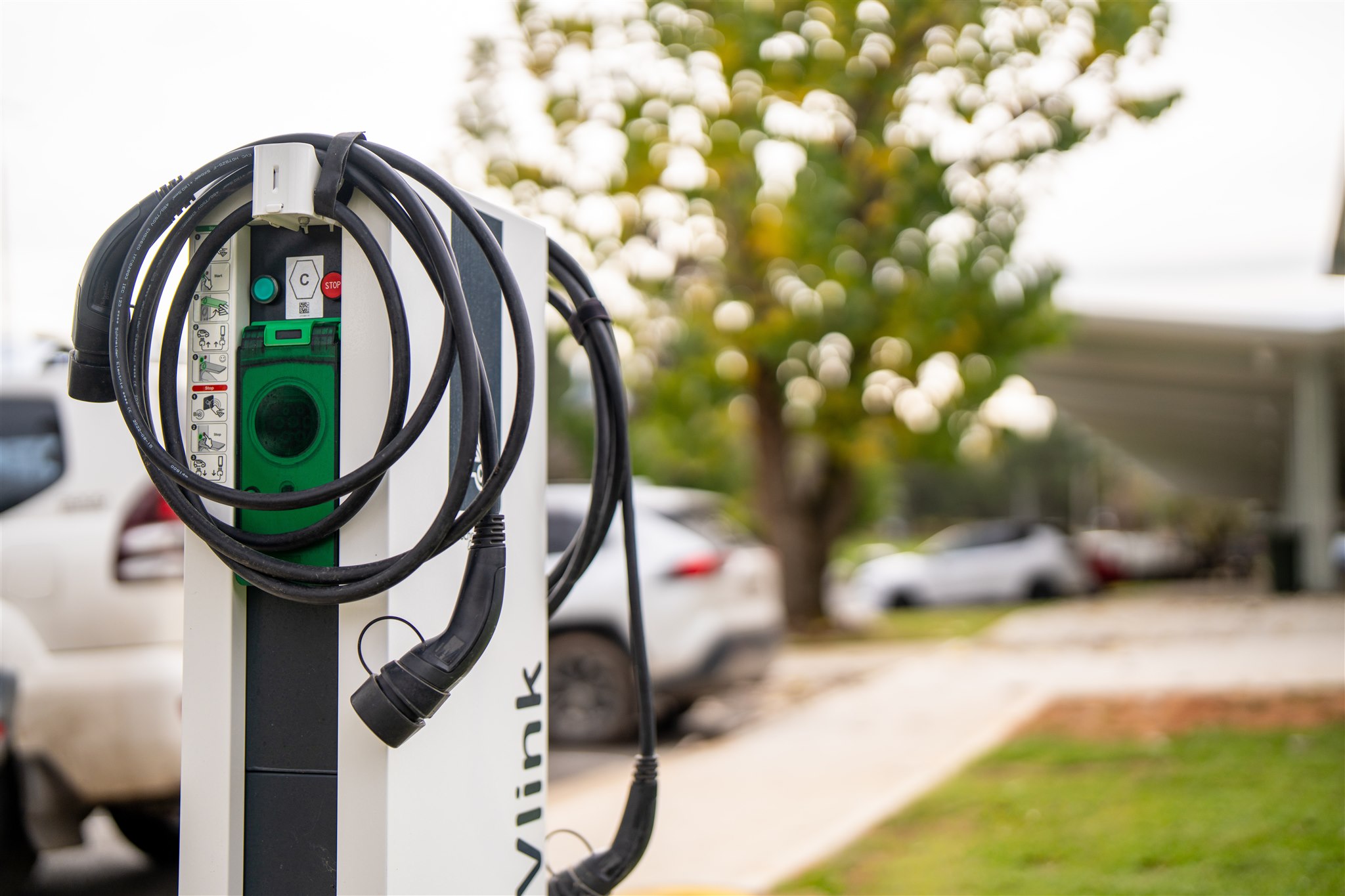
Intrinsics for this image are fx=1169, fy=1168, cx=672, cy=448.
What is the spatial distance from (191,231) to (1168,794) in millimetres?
4635

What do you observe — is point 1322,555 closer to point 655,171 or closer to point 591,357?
point 655,171

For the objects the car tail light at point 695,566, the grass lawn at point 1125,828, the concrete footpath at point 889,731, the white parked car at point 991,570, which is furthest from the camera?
the white parked car at point 991,570

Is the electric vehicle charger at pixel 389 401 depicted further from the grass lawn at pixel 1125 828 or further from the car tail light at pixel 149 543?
the grass lawn at pixel 1125 828

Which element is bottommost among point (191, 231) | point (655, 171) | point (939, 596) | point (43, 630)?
point (939, 596)

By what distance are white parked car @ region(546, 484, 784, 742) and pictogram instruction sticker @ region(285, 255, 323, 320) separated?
15.4 feet

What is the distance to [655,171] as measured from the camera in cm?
1247

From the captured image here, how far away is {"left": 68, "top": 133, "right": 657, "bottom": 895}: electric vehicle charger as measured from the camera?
205 cm

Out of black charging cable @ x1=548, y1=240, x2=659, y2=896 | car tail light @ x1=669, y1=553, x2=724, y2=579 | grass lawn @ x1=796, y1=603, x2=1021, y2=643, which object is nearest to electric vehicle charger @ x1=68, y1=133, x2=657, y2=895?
black charging cable @ x1=548, y1=240, x2=659, y2=896

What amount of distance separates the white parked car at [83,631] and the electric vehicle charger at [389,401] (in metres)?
1.70

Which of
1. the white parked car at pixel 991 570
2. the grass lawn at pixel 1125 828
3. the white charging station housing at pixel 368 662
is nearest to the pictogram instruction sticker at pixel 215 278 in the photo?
the white charging station housing at pixel 368 662

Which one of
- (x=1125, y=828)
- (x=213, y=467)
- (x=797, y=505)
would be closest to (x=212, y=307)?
(x=213, y=467)

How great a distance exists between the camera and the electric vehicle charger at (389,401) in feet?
6.72

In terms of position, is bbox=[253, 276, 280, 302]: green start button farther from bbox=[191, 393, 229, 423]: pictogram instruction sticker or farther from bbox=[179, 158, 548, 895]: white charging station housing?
bbox=[191, 393, 229, 423]: pictogram instruction sticker

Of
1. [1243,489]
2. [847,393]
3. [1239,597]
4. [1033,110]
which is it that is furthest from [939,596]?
[1243,489]
